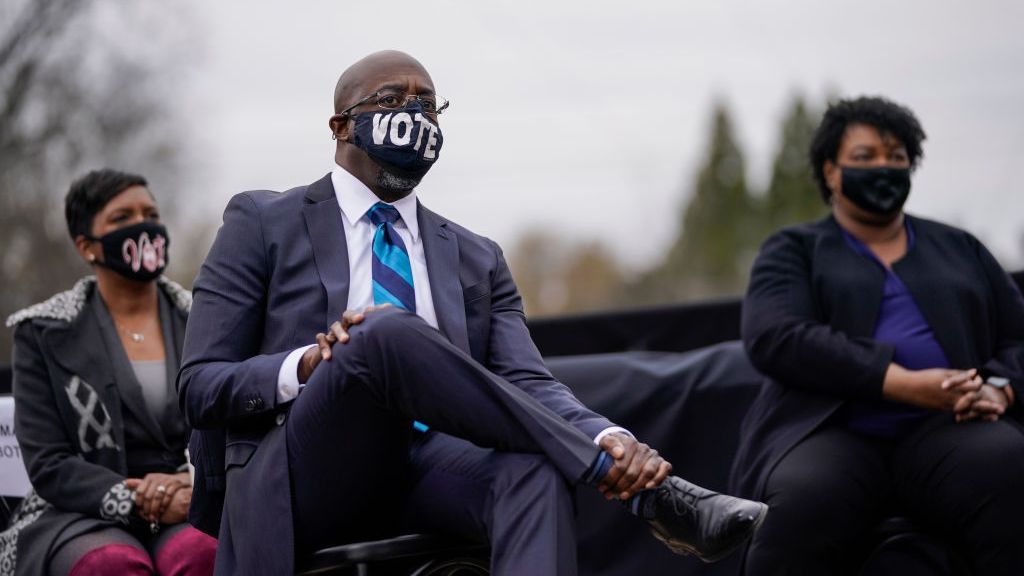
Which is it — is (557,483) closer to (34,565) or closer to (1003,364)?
(34,565)

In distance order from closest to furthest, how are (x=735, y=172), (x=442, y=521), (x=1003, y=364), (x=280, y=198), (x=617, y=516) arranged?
(x=442, y=521) < (x=280, y=198) < (x=1003, y=364) < (x=617, y=516) < (x=735, y=172)

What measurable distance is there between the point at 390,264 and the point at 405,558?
72 centimetres

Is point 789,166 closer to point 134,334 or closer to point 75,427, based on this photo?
point 134,334

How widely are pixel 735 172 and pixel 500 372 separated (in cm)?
3278

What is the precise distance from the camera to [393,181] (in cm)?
310

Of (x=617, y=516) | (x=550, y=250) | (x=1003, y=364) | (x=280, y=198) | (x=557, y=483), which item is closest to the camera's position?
(x=557, y=483)

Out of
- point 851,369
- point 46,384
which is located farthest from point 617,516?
point 46,384

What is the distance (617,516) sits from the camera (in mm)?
4395

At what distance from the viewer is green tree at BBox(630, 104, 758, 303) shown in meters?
31.1

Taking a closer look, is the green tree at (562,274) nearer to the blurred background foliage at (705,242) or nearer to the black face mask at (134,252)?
the blurred background foliage at (705,242)

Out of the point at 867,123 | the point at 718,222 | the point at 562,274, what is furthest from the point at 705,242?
the point at 867,123

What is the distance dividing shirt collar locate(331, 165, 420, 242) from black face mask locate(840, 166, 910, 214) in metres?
1.61

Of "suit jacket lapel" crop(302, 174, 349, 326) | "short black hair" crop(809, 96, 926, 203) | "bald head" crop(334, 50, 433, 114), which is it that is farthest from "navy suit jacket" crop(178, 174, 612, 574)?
"short black hair" crop(809, 96, 926, 203)

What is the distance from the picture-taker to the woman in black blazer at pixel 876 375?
3.50m
